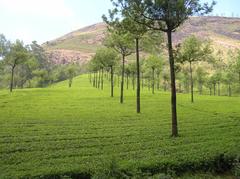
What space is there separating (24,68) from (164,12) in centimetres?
12187

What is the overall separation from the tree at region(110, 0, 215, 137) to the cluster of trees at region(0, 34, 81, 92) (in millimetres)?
58500

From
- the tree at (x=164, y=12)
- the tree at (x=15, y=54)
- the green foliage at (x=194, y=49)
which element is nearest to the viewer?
the tree at (x=164, y=12)

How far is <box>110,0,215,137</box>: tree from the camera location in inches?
817

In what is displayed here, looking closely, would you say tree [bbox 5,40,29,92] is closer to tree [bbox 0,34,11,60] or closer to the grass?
tree [bbox 0,34,11,60]

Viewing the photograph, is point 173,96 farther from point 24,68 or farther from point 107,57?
point 24,68

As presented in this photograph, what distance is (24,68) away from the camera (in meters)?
131

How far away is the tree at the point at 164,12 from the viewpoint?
2075 cm

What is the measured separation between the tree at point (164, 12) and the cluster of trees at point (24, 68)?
2303 inches

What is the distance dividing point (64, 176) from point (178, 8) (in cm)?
1552

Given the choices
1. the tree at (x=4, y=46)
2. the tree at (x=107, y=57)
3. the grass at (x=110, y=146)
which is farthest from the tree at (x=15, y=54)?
the grass at (x=110, y=146)

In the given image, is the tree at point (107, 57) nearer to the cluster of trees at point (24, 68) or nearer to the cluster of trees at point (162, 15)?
the cluster of trees at point (24, 68)

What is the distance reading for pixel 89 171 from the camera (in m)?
13.1

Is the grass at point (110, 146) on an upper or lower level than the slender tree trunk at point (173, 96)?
lower

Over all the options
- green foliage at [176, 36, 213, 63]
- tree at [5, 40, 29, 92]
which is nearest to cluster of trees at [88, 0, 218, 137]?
green foliage at [176, 36, 213, 63]
